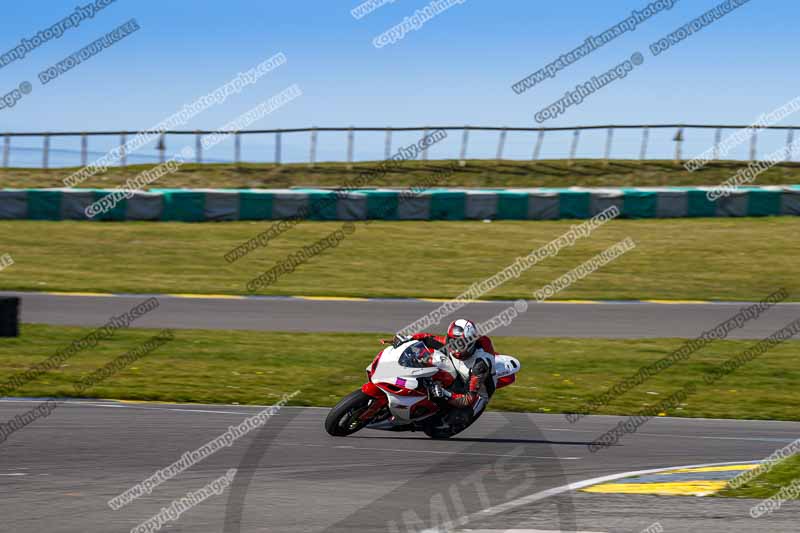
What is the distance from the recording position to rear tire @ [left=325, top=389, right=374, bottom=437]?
36.6 feet

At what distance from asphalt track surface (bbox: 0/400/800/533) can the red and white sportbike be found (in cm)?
18

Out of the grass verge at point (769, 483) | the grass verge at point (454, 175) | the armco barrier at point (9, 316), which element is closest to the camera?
the grass verge at point (769, 483)

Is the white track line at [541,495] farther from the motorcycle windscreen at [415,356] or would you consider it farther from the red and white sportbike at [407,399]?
the motorcycle windscreen at [415,356]

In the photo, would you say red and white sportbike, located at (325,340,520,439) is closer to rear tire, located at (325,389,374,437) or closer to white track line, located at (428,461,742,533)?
rear tire, located at (325,389,374,437)

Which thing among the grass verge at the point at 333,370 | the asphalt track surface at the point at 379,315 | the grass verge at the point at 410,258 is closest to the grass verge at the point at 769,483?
the grass verge at the point at 333,370

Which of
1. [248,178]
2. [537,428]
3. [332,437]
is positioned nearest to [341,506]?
[332,437]

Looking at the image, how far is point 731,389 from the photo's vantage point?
16.1 metres

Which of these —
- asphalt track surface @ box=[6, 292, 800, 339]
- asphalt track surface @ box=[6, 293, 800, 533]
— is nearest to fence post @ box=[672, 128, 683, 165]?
asphalt track surface @ box=[6, 292, 800, 339]

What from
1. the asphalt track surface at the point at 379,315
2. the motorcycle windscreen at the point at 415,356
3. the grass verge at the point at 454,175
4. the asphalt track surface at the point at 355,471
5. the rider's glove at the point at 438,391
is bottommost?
the asphalt track surface at the point at 379,315

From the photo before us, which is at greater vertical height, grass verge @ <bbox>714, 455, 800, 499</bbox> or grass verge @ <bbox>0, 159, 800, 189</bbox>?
grass verge @ <bbox>0, 159, 800, 189</bbox>

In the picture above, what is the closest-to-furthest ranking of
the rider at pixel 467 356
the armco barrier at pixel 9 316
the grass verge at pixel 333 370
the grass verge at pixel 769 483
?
the grass verge at pixel 769 483 < the rider at pixel 467 356 < the grass verge at pixel 333 370 < the armco barrier at pixel 9 316

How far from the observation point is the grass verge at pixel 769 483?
9.35 meters

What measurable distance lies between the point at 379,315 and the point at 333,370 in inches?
182

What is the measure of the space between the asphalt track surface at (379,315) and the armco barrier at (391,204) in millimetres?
8162
